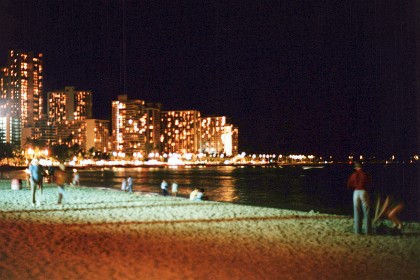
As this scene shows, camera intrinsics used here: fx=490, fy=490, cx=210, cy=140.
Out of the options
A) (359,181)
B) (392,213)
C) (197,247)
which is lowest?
(197,247)

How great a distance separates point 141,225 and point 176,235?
181 centimetres

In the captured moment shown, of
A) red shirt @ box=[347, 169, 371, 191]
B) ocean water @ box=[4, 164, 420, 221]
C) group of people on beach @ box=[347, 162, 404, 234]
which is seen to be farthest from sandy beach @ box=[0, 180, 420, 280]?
ocean water @ box=[4, 164, 420, 221]

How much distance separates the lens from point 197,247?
9023 millimetres

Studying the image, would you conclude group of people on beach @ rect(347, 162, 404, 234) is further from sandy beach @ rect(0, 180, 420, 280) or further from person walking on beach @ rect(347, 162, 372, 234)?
sandy beach @ rect(0, 180, 420, 280)

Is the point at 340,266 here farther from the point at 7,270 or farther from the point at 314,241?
the point at 7,270

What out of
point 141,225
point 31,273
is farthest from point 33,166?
point 31,273

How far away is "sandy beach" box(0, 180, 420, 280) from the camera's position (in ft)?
23.2

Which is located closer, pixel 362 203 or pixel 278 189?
pixel 362 203

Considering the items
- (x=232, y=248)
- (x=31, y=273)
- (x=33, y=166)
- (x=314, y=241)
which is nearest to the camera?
(x=31, y=273)

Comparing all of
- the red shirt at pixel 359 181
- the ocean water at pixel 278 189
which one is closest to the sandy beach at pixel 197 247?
the red shirt at pixel 359 181

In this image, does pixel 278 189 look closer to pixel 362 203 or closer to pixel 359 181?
pixel 362 203

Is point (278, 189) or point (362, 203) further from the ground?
point (362, 203)

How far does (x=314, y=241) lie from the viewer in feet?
32.0

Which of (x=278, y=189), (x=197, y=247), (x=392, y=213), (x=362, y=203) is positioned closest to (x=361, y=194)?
(x=362, y=203)
